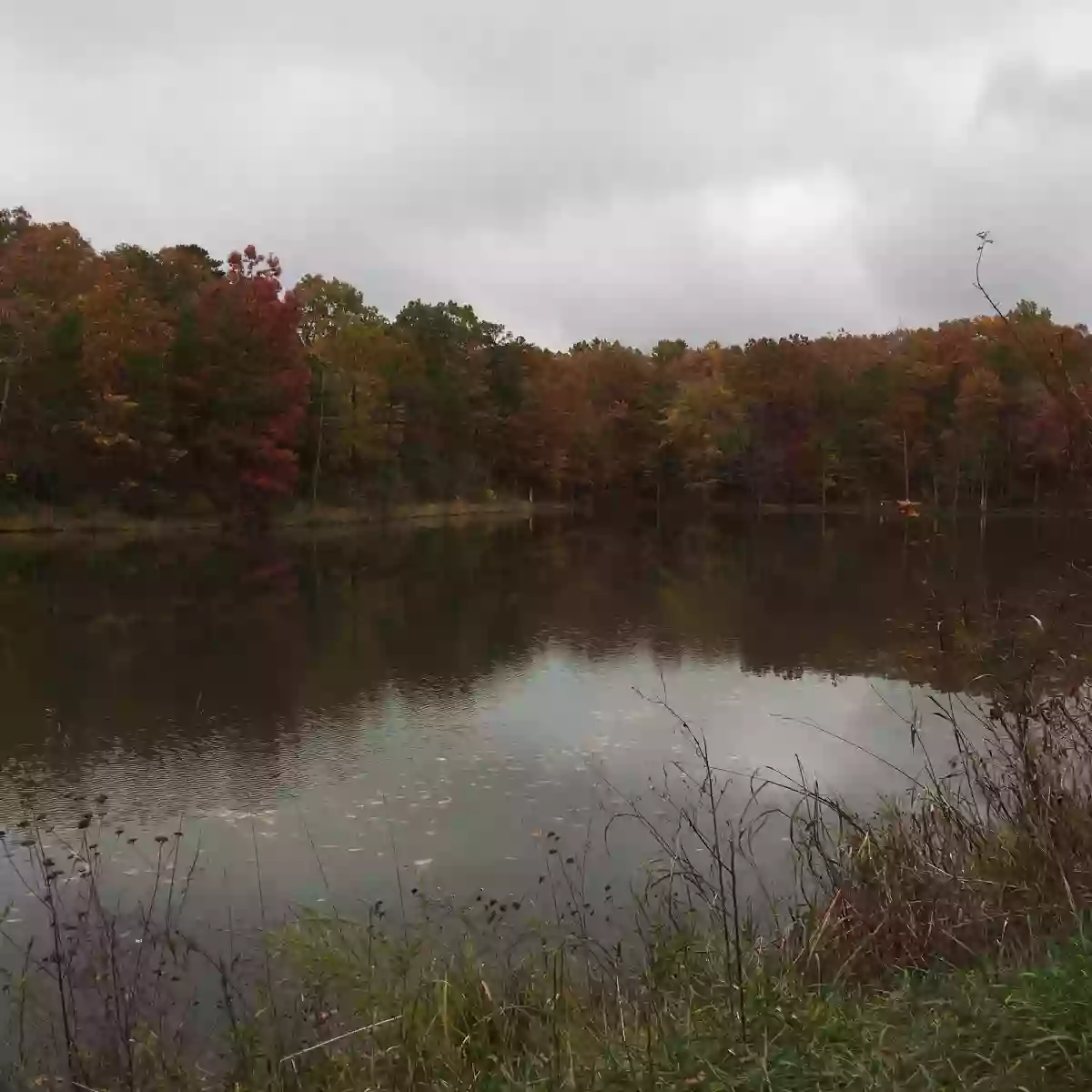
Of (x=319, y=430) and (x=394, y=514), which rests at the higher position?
(x=319, y=430)

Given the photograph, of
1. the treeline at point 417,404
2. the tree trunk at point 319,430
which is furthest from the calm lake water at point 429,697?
the tree trunk at point 319,430

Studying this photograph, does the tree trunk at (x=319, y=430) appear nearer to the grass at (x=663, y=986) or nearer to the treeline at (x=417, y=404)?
the treeline at (x=417, y=404)

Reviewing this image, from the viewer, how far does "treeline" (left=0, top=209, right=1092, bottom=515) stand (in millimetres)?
36469

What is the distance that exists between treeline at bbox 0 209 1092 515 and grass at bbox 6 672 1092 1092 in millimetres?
14627

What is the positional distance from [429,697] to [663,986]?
7819 mm

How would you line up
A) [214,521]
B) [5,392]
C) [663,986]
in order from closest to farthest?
[663,986] → [5,392] → [214,521]

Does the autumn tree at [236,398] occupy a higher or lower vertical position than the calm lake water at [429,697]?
higher

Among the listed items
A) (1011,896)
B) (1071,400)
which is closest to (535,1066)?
(1011,896)

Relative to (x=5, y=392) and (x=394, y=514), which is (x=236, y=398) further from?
(x=394, y=514)

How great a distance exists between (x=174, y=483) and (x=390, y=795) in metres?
34.5

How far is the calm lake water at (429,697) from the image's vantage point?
7.18 metres

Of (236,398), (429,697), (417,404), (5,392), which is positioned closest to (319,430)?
(236,398)

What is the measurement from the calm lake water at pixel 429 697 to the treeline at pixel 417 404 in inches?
292

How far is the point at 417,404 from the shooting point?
54.6m
